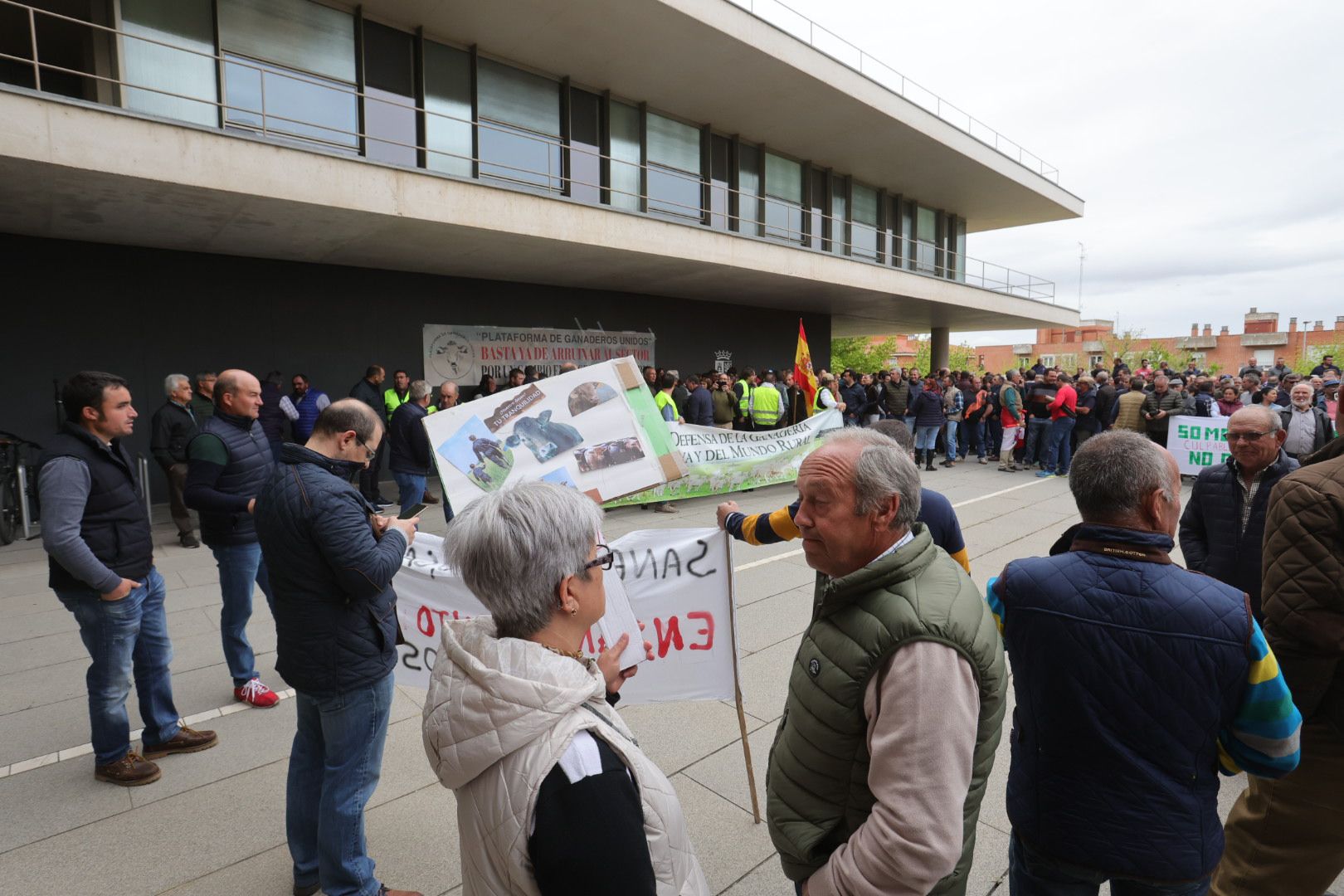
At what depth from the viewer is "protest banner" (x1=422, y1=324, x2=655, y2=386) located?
13242mm

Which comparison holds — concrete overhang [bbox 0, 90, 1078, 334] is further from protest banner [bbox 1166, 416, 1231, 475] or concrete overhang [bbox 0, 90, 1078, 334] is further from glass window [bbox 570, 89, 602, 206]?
protest banner [bbox 1166, 416, 1231, 475]

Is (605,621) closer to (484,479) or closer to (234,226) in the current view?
(484,479)

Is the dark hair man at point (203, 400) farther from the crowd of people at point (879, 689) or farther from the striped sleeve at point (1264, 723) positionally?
the striped sleeve at point (1264, 723)

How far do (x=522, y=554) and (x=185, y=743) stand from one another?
11.2ft

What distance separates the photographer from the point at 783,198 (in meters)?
17.9

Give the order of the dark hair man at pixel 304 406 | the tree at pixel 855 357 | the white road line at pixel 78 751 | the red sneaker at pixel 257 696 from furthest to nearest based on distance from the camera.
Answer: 1. the tree at pixel 855 357
2. the dark hair man at pixel 304 406
3. the red sneaker at pixel 257 696
4. the white road line at pixel 78 751

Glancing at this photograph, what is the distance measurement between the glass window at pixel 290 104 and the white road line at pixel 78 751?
7719 mm

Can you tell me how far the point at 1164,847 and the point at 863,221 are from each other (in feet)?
68.3

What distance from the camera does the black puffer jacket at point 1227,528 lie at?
331 centimetres

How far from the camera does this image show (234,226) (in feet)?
30.2

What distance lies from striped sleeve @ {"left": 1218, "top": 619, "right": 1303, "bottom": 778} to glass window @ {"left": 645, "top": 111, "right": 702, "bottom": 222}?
14314 mm

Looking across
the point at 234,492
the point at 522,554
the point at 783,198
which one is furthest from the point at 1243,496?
the point at 783,198

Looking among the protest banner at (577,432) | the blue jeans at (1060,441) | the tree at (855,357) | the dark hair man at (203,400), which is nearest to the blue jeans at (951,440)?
the blue jeans at (1060,441)

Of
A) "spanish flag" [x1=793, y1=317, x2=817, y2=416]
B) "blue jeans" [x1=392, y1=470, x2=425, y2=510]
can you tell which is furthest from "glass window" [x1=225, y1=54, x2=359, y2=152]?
"spanish flag" [x1=793, y1=317, x2=817, y2=416]
